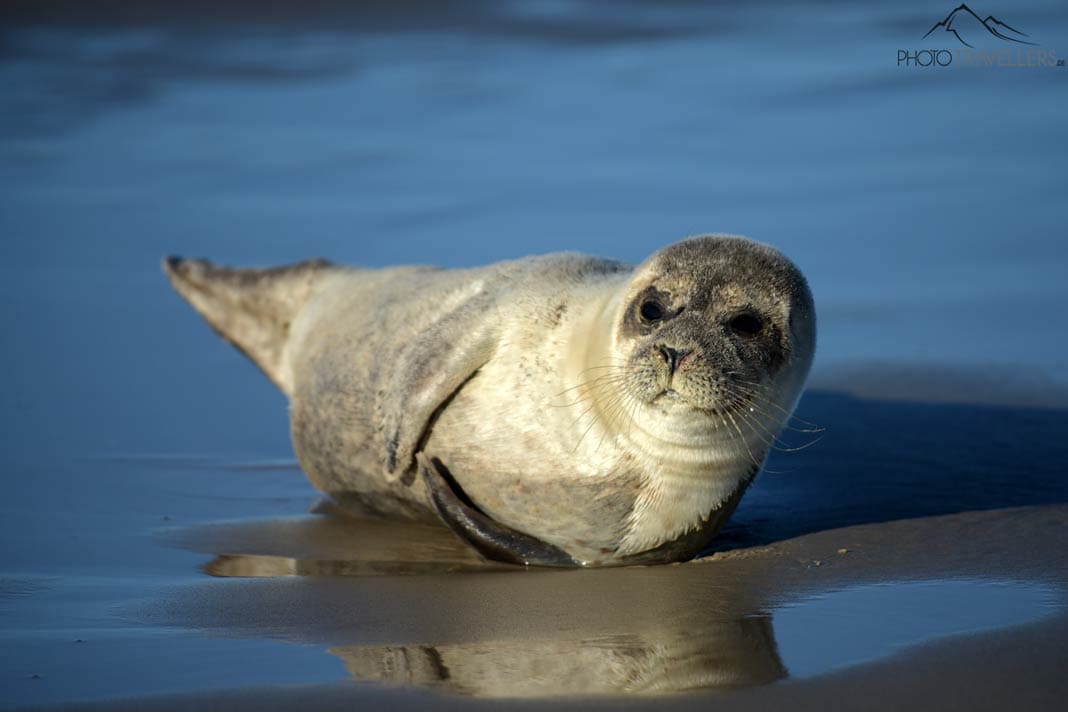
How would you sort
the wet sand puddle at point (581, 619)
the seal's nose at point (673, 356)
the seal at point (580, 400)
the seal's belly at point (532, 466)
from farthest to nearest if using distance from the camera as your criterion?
the seal's belly at point (532, 466) → the seal at point (580, 400) → the seal's nose at point (673, 356) → the wet sand puddle at point (581, 619)

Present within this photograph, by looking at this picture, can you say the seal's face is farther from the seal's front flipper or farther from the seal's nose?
Result: the seal's front flipper

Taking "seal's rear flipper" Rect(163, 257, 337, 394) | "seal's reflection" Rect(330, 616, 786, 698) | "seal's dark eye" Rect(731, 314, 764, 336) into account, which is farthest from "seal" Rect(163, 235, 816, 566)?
"seal's rear flipper" Rect(163, 257, 337, 394)

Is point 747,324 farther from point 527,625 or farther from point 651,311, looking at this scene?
point 527,625

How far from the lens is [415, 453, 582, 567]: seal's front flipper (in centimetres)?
514

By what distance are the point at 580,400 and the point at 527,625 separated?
1.25 metres

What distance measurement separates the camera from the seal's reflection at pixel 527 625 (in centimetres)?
346

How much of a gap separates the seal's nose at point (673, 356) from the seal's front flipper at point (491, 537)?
99cm

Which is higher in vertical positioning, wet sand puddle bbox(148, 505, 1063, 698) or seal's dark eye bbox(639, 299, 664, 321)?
seal's dark eye bbox(639, 299, 664, 321)

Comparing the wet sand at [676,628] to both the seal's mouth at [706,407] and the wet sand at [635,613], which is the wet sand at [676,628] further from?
the seal's mouth at [706,407]

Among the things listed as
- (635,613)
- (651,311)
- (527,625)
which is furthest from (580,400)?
(527,625)

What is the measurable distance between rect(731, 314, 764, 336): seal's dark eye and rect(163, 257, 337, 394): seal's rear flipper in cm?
316

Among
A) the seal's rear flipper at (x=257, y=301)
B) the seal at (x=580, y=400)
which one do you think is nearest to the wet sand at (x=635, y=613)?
the seal at (x=580, y=400)

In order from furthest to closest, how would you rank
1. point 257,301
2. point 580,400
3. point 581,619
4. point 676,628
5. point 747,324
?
point 257,301 < point 580,400 < point 747,324 < point 581,619 < point 676,628

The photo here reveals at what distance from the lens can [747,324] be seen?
4.82 metres
